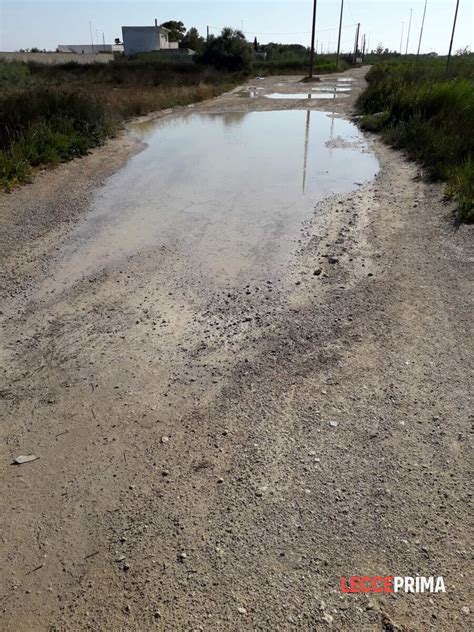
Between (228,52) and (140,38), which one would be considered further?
(140,38)

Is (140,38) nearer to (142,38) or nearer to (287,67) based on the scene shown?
(142,38)

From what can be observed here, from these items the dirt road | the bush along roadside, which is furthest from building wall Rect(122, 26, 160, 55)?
the dirt road

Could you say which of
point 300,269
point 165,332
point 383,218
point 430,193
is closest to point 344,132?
point 430,193

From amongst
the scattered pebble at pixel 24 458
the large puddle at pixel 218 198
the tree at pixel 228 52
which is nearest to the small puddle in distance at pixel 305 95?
the large puddle at pixel 218 198

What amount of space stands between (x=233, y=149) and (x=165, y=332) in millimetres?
10509

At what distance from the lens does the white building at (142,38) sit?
71613mm

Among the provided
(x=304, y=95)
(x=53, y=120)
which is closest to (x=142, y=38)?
(x=304, y=95)

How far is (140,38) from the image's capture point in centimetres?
7219

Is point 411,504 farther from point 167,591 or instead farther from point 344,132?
point 344,132

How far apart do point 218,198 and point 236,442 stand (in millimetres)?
6600

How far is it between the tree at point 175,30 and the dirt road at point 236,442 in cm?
9258

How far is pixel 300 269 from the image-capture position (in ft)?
19.3

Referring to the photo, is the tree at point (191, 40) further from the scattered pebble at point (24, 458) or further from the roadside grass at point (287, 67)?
the scattered pebble at point (24, 458)

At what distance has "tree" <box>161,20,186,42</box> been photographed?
84.7 m
